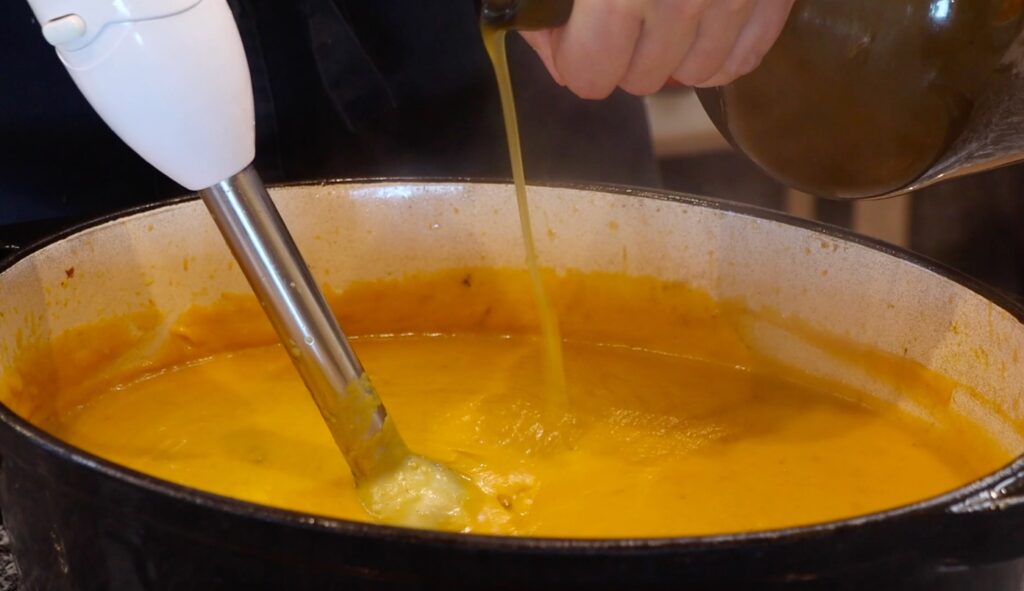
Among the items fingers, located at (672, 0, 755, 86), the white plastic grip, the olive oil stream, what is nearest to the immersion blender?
the white plastic grip

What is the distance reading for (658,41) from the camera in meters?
0.77

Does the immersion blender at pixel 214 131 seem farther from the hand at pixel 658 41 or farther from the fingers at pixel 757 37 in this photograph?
the fingers at pixel 757 37

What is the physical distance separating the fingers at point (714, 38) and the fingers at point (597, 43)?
0.05m

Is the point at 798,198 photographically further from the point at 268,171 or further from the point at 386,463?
the point at 386,463

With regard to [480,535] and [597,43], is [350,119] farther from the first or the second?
[480,535]

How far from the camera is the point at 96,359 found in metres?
1.06

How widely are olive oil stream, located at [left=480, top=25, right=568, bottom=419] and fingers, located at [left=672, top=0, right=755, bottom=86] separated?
0.48 feet

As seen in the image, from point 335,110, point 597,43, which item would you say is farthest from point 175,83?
point 335,110

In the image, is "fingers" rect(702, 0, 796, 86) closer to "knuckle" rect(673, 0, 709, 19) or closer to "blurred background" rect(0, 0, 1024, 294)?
"knuckle" rect(673, 0, 709, 19)

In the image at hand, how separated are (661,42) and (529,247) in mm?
286

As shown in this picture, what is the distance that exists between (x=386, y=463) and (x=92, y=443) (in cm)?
32

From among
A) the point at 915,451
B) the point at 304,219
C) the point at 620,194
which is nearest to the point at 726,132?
the point at 620,194

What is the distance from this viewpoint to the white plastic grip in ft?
2.01

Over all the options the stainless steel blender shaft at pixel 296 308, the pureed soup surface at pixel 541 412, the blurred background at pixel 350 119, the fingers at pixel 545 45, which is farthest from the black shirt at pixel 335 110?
the stainless steel blender shaft at pixel 296 308
